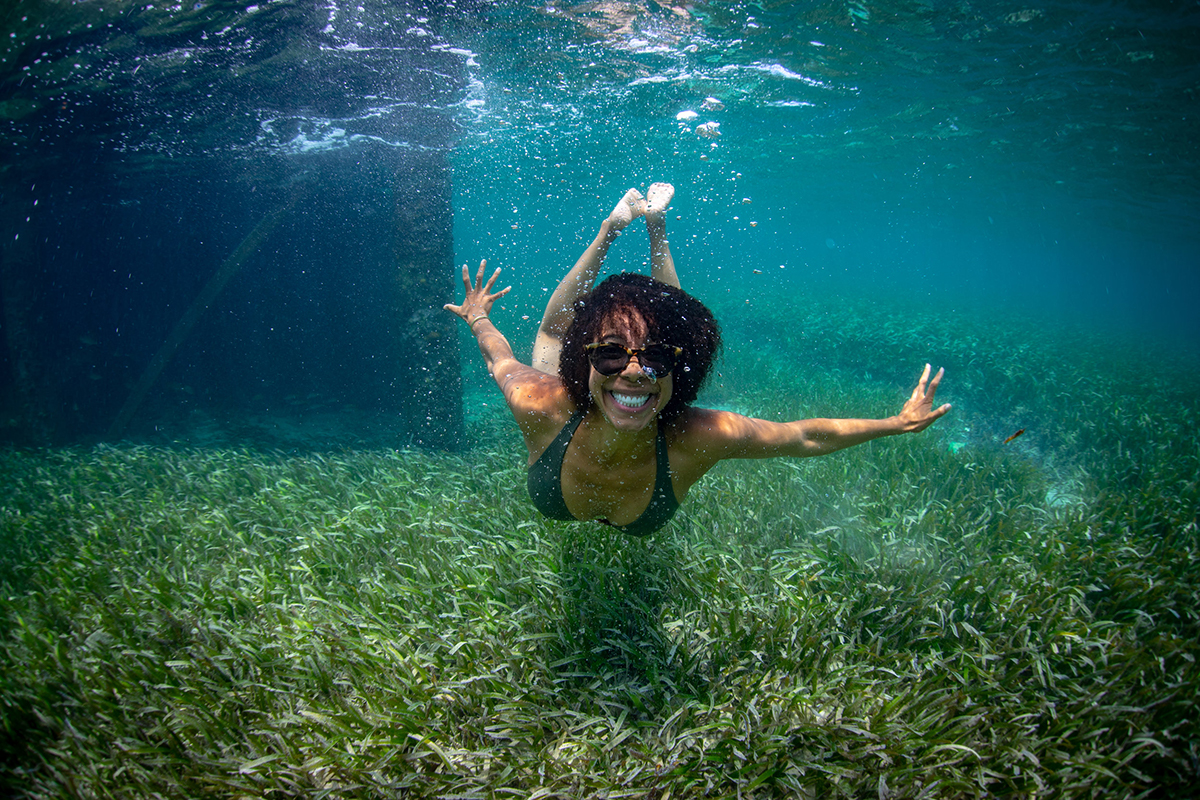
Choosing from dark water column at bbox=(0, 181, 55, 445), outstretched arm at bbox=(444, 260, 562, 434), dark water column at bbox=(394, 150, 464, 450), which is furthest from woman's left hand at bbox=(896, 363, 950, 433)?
dark water column at bbox=(0, 181, 55, 445)

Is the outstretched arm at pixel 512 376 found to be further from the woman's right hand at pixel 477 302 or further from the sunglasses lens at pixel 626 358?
the sunglasses lens at pixel 626 358

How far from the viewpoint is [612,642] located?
3.26m

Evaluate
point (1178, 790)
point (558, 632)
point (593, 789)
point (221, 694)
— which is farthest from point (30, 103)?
point (1178, 790)

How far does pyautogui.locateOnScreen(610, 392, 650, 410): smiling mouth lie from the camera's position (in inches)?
108

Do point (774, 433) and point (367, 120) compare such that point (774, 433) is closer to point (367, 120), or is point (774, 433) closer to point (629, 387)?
point (629, 387)

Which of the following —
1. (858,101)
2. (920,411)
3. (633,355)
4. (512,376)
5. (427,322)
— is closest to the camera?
(633,355)

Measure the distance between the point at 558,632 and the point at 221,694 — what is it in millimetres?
2149

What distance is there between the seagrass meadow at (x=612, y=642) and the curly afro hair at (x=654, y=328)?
5.32ft

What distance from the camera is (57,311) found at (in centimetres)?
1488

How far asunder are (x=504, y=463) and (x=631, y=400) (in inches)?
190

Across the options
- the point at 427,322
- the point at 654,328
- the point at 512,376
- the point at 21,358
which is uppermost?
the point at 654,328

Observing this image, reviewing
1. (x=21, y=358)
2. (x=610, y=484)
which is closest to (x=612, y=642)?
(x=610, y=484)

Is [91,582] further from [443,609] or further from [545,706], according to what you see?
[545,706]

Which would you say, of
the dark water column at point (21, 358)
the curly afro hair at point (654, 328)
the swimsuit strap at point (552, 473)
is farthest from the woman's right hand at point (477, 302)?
the dark water column at point (21, 358)
